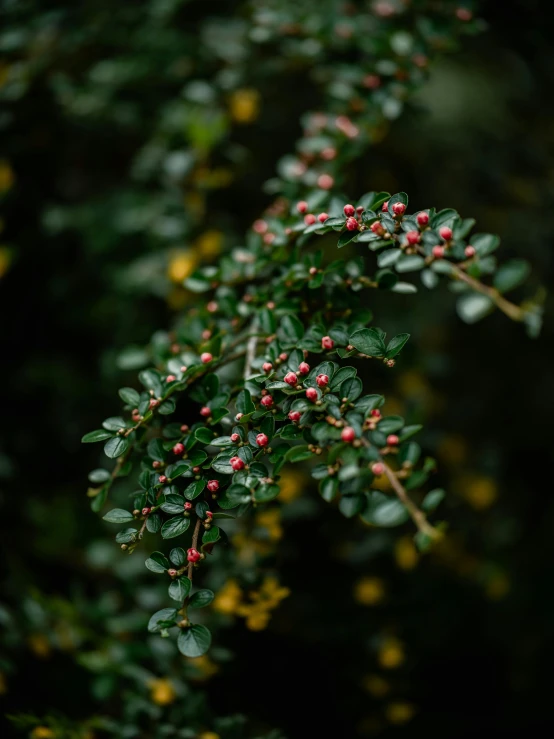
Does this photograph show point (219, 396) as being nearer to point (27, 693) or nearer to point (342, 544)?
point (342, 544)

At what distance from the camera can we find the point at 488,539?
2.02 metres

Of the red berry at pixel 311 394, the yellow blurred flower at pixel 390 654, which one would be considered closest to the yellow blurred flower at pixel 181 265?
the red berry at pixel 311 394

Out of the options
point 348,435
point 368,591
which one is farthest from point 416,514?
point 368,591

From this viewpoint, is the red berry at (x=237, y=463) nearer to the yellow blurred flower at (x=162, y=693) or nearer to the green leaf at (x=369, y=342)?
the green leaf at (x=369, y=342)

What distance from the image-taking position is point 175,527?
0.83 meters

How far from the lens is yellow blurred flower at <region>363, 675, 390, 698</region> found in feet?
5.36

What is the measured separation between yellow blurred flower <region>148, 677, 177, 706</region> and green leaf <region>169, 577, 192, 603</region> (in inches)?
24.2

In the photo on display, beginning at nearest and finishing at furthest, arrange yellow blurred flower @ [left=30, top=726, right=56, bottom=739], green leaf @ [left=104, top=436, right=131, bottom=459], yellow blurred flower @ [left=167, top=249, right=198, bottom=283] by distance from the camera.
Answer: green leaf @ [left=104, top=436, right=131, bottom=459], yellow blurred flower @ [left=30, top=726, right=56, bottom=739], yellow blurred flower @ [left=167, top=249, right=198, bottom=283]

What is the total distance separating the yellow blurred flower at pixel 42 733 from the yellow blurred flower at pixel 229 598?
0.41 metres

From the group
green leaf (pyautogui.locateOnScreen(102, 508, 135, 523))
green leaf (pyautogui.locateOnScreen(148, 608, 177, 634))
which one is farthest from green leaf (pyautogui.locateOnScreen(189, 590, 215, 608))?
green leaf (pyautogui.locateOnScreen(102, 508, 135, 523))

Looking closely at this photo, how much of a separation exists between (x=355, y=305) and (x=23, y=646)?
4.28ft

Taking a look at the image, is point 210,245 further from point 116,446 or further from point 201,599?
point 201,599

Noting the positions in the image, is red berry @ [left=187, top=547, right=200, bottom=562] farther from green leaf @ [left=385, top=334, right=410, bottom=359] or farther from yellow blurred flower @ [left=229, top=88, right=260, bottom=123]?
yellow blurred flower @ [left=229, top=88, right=260, bottom=123]

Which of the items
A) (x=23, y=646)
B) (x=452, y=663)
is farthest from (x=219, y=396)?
(x=452, y=663)
